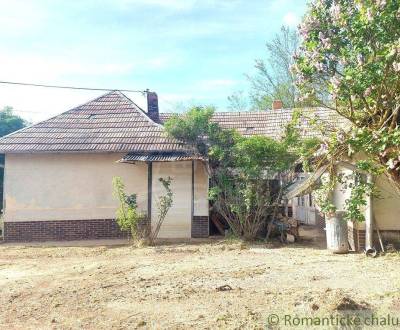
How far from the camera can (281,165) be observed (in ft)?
36.7

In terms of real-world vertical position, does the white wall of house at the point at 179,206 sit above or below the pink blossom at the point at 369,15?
below

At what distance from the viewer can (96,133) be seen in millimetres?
13875

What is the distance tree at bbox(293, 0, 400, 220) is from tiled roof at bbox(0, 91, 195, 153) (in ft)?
21.9

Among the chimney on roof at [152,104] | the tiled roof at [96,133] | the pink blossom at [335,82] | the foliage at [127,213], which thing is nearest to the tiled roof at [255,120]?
the chimney on roof at [152,104]

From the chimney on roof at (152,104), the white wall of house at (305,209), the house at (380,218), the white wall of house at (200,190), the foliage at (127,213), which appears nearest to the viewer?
the house at (380,218)

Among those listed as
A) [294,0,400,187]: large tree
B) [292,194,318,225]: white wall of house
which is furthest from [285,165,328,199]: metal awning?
[292,194,318,225]: white wall of house

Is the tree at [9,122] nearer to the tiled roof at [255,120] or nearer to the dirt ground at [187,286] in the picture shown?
the tiled roof at [255,120]

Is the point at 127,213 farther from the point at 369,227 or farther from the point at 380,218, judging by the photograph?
the point at 380,218

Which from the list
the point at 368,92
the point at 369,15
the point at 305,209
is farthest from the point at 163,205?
the point at 305,209

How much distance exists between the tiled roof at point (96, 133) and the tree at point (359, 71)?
21.9 ft

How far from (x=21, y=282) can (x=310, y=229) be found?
35.1 ft

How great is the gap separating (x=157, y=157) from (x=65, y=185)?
3214 millimetres

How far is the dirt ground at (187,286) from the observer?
5066 millimetres

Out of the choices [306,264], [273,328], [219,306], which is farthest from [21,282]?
[306,264]
